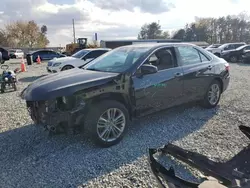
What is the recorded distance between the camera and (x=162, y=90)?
424 cm

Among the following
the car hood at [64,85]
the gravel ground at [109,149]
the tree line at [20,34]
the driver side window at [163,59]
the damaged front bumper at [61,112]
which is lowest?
the gravel ground at [109,149]

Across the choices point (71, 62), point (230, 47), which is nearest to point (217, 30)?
point (230, 47)

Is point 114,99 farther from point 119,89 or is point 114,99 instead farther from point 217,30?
point 217,30

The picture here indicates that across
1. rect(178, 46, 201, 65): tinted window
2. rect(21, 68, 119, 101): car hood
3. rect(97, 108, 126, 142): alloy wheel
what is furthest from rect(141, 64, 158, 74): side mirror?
rect(178, 46, 201, 65): tinted window

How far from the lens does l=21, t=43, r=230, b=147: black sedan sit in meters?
3.33

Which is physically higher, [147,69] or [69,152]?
[147,69]

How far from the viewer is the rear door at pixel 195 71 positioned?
4.72 m

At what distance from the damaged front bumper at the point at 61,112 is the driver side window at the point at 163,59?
1637mm

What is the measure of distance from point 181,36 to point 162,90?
6572 cm

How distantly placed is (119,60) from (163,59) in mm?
868

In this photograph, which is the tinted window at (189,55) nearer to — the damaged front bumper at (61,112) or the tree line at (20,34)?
the damaged front bumper at (61,112)

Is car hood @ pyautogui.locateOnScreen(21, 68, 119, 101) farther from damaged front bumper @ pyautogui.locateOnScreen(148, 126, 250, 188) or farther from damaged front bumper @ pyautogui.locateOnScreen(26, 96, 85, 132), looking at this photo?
damaged front bumper @ pyautogui.locateOnScreen(148, 126, 250, 188)

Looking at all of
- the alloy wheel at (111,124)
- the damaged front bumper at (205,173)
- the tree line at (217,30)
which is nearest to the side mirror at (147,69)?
the alloy wheel at (111,124)

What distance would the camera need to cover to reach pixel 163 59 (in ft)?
14.7
